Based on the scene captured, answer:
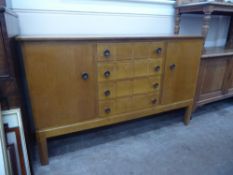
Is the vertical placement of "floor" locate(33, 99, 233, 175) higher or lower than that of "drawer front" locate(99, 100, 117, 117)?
lower

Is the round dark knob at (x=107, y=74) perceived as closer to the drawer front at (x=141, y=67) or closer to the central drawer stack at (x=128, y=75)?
the central drawer stack at (x=128, y=75)

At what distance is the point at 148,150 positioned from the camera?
1438mm

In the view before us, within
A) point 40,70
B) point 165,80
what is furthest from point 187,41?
A: point 40,70

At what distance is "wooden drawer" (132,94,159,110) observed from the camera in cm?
141

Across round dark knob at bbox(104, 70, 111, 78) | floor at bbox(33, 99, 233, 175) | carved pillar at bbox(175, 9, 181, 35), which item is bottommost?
floor at bbox(33, 99, 233, 175)

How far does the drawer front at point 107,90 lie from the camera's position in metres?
1.24

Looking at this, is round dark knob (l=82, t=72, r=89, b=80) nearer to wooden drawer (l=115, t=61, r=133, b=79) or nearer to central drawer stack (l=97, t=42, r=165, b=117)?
central drawer stack (l=97, t=42, r=165, b=117)

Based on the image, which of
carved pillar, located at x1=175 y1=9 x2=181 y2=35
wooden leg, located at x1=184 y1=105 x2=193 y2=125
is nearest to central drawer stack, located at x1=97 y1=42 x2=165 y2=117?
wooden leg, located at x1=184 y1=105 x2=193 y2=125

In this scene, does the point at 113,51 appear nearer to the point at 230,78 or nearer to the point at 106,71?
the point at 106,71

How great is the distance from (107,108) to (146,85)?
14.2 inches

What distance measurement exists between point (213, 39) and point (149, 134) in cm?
161

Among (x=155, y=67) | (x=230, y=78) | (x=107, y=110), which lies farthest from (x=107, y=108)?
(x=230, y=78)

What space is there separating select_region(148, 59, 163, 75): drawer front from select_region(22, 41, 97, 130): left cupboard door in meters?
0.45

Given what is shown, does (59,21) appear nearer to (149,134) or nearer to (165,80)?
(165,80)
